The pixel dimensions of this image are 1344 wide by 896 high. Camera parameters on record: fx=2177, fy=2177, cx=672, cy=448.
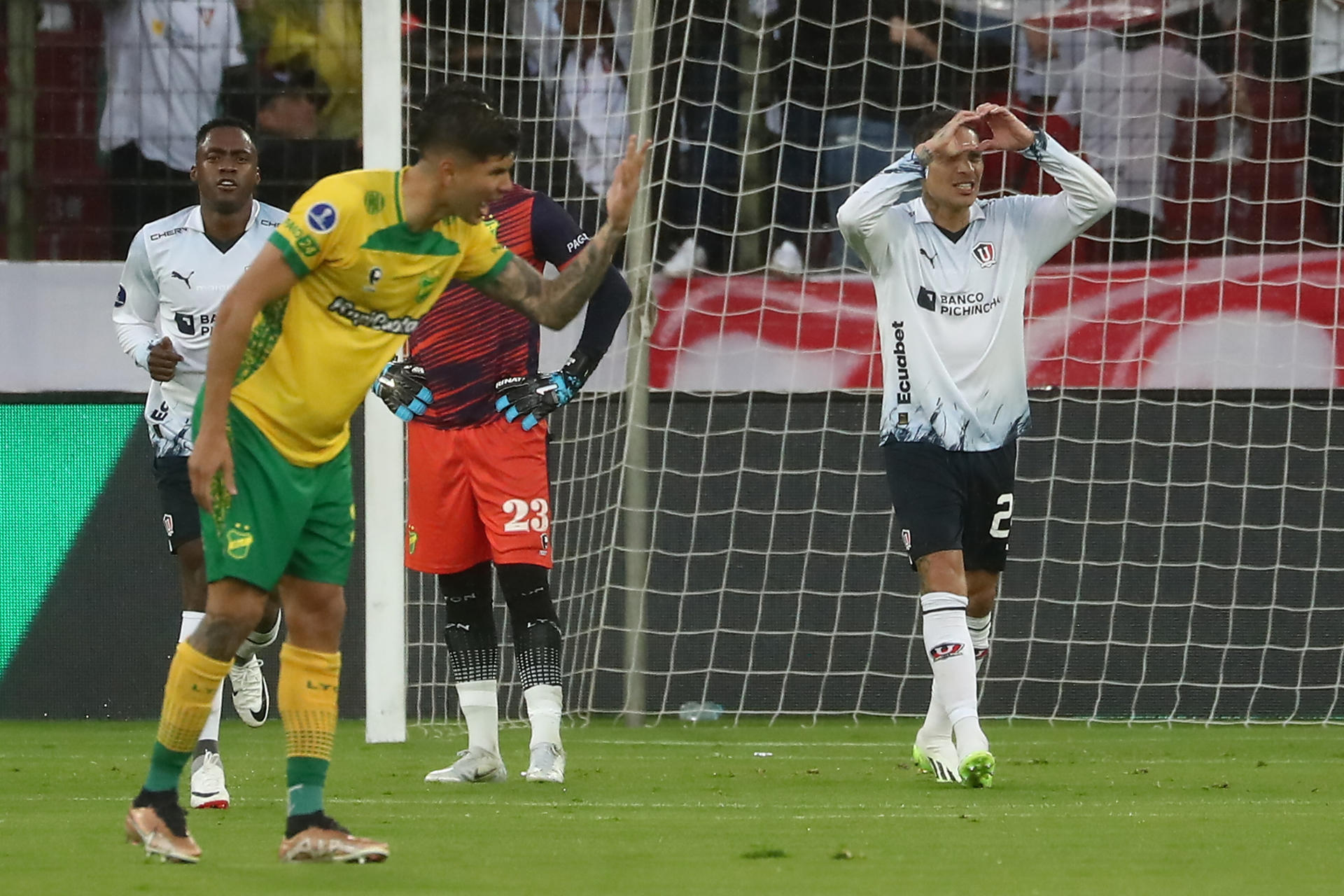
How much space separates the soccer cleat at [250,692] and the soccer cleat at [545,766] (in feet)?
4.43

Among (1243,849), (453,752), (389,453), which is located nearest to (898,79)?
(389,453)

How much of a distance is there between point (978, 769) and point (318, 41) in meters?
6.78

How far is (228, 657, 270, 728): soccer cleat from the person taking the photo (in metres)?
8.03

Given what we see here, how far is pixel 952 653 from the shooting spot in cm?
704

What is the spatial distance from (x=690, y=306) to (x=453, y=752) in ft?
10.5

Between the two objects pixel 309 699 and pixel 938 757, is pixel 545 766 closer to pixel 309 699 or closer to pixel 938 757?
pixel 938 757

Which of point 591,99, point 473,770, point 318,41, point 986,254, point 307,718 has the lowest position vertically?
point 473,770

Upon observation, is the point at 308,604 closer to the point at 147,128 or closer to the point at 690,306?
the point at 690,306

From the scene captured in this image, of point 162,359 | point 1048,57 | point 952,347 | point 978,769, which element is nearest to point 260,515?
point 162,359

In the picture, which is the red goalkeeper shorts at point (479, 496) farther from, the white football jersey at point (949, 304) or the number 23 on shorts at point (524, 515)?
the white football jersey at point (949, 304)

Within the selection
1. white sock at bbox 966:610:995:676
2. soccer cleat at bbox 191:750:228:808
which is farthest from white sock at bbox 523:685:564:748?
white sock at bbox 966:610:995:676

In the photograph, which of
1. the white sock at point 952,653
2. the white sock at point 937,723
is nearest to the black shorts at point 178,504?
the white sock at point 952,653

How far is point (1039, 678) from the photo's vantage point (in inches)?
424

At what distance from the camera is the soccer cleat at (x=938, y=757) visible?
23.7 ft
